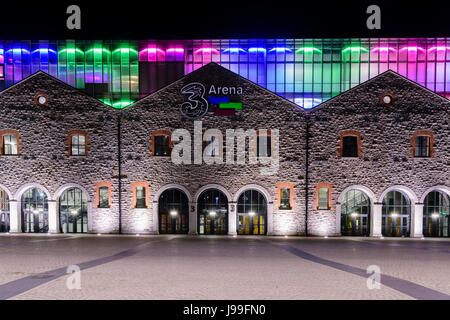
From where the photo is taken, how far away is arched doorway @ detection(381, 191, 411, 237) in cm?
2136

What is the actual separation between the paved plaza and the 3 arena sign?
8.55 m

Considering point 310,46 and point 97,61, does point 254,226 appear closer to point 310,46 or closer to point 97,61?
point 310,46

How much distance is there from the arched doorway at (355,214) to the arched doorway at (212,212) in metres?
8.35

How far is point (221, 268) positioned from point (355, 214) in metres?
13.3

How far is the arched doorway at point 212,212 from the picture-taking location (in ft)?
70.5

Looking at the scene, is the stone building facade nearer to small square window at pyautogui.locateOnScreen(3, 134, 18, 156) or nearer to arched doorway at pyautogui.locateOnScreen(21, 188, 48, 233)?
small square window at pyautogui.locateOnScreen(3, 134, 18, 156)

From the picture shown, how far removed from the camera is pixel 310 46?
96.5ft

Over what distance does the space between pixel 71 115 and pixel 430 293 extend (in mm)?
22115

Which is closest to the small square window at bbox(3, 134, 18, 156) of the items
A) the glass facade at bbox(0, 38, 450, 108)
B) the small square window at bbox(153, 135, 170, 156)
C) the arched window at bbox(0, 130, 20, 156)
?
the arched window at bbox(0, 130, 20, 156)

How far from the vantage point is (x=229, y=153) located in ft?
68.8

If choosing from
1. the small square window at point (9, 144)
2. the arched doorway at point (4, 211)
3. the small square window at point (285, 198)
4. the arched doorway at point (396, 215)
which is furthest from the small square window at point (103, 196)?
the arched doorway at point (396, 215)

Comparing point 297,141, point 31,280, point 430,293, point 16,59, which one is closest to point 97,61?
point 16,59

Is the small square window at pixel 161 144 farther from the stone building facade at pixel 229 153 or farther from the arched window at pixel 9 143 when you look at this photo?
the arched window at pixel 9 143

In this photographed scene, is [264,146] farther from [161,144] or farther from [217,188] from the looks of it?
[161,144]
